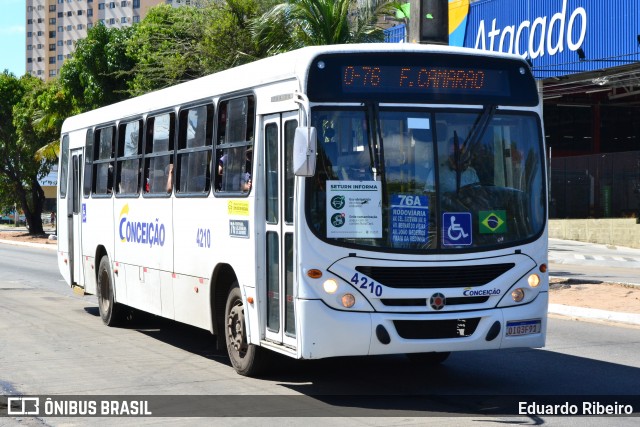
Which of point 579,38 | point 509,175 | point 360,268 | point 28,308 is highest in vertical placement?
point 579,38

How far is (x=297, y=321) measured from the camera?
8711 millimetres

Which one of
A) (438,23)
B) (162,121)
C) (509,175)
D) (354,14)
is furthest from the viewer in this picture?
(354,14)

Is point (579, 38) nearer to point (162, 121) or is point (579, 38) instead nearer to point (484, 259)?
point (162, 121)

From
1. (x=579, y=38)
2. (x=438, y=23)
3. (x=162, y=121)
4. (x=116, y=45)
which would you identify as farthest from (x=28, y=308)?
(x=579, y=38)

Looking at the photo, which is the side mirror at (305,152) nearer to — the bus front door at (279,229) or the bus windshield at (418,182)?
the bus windshield at (418,182)

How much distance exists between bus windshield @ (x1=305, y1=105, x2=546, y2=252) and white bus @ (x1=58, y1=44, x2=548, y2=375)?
13 millimetres

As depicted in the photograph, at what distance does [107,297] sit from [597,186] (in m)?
28.5

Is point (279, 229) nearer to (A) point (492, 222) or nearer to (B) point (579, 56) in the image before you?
(A) point (492, 222)

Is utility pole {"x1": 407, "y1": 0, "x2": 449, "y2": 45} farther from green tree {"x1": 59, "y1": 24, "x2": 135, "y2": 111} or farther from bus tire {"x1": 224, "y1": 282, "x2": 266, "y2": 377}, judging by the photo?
green tree {"x1": 59, "y1": 24, "x2": 135, "y2": 111}

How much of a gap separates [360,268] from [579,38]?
30.7 meters

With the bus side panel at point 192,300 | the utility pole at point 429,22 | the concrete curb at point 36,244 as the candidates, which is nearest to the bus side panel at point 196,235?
the bus side panel at point 192,300

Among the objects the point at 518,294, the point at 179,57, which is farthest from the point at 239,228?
the point at 179,57

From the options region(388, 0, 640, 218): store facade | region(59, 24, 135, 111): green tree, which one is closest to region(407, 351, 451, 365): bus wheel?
region(388, 0, 640, 218): store facade

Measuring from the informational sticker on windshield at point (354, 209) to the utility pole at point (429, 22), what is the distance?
9.07 meters
